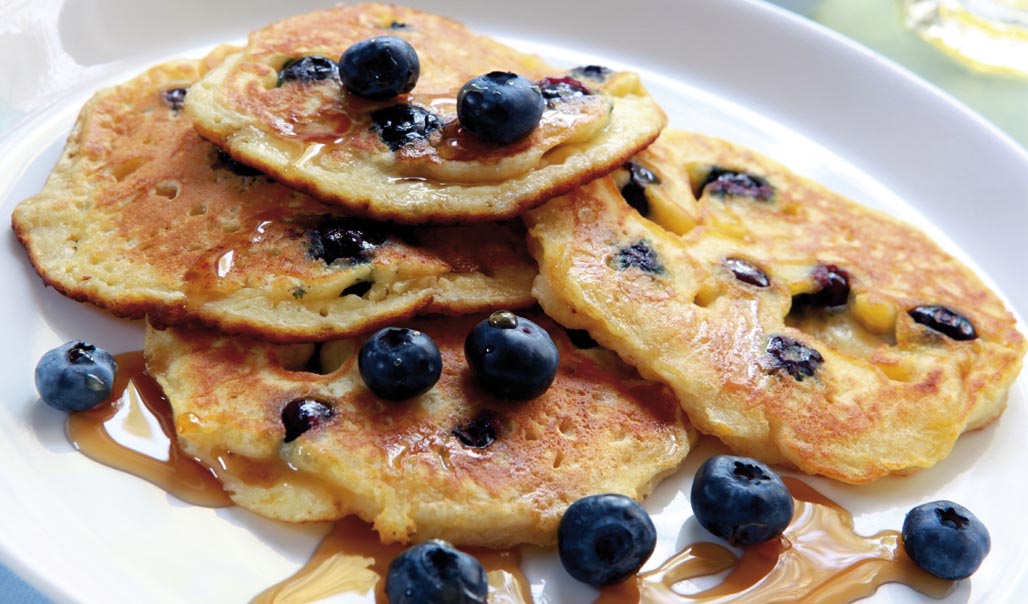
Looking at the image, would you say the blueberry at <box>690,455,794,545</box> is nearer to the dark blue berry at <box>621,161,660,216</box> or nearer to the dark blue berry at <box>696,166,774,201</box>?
the dark blue berry at <box>621,161,660,216</box>

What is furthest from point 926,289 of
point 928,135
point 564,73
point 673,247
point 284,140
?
point 284,140

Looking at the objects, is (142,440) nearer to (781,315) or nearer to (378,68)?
(378,68)

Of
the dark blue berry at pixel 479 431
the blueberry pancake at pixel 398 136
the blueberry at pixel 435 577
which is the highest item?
the blueberry pancake at pixel 398 136

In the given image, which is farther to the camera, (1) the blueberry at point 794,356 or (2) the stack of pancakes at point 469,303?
(1) the blueberry at point 794,356

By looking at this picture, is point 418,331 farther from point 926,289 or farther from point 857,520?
point 926,289

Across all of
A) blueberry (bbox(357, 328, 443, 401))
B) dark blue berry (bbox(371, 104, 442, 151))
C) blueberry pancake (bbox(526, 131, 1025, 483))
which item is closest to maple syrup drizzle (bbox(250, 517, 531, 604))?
blueberry (bbox(357, 328, 443, 401))

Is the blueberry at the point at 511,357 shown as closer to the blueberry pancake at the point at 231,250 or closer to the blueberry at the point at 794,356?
the blueberry pancake at the point at 231,250

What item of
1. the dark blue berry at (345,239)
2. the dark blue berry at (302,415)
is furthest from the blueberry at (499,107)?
the dark blue berry at (302,415)
